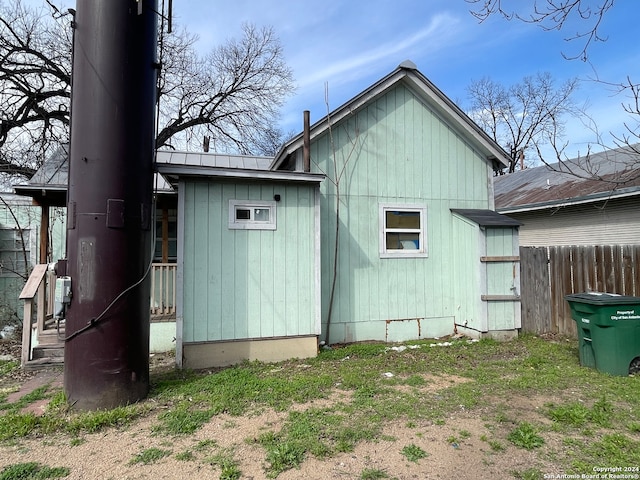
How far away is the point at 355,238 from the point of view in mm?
7352

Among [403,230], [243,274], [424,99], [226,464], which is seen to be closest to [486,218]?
[403,230]

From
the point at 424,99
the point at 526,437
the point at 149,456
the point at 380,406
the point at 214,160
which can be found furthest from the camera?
the point at 214,160

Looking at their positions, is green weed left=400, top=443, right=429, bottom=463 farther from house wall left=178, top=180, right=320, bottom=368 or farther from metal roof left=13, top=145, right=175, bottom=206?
metal roof left=13, top=145, right=175, bottom=206

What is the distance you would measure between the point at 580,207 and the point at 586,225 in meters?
0.49

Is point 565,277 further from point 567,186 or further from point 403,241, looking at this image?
point 567,186

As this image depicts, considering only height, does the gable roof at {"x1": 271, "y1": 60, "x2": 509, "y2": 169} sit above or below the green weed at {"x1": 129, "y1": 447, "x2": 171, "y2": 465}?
above

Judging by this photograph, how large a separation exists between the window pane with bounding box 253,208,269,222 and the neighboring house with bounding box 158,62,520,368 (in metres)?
0.02

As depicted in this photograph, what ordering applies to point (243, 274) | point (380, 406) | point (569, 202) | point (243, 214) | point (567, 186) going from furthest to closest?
1. point (567, 186)
2. point (569, 202)
3. point (243, 214)
4. point (243, 274)
5. point (380, 406)

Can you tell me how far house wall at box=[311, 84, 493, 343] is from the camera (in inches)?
285

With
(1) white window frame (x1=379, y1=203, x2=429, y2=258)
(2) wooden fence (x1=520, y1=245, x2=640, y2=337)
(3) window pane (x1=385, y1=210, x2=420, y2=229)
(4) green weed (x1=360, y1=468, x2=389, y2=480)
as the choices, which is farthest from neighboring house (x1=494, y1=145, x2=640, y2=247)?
(4) green weed (x1=360, y1=468, x2=389, y2=480)

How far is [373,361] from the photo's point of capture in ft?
19.7

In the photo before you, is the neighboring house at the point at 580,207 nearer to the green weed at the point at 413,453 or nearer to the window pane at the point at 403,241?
the window pane at the point at 403,241

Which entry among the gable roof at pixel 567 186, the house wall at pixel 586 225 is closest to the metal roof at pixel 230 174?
the gable roof at pixel 567 186

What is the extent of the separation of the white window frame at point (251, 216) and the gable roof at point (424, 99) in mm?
1632
